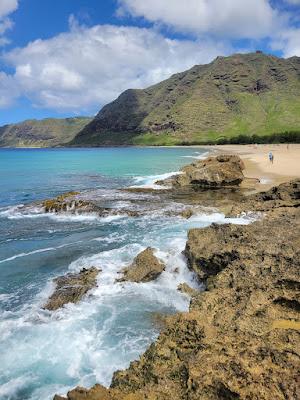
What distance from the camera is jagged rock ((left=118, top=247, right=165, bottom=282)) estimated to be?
16.2 metres

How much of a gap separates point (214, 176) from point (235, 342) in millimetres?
37515

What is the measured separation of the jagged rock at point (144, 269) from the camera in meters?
16.2

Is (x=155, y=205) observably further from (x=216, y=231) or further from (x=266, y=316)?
(x=266, y=316)

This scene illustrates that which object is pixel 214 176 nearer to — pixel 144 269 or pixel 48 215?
pixel 48 215

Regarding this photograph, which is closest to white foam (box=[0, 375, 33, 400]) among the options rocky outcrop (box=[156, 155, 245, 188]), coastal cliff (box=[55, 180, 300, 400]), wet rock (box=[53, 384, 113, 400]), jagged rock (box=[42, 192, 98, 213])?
coastal cliff (box=[55, 180, 300, 400])

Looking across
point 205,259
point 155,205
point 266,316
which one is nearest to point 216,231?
point 205,259

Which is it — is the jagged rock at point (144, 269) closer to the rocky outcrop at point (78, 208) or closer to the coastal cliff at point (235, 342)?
the coastal cliff at point (235, 342)

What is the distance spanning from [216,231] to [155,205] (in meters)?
18.2

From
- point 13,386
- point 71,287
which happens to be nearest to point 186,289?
Answer: point 71,287

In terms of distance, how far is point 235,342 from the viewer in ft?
23.3

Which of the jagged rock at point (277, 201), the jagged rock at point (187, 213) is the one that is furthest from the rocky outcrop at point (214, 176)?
the jagged rock at point (277, 201)

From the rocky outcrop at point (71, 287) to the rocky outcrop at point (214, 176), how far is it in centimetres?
2872

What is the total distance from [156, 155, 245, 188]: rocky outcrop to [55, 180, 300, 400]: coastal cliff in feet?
103

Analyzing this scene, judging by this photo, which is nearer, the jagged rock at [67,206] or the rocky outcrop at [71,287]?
the rocky outcrop at [71,287]
